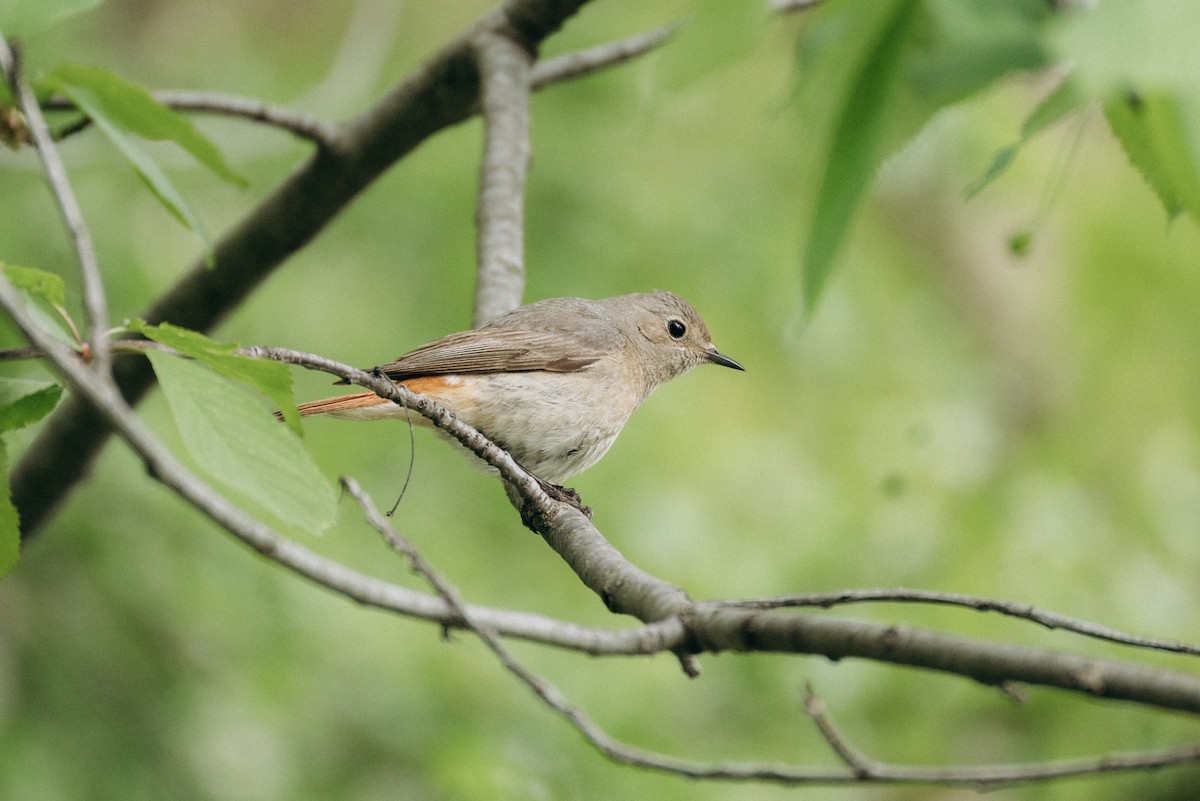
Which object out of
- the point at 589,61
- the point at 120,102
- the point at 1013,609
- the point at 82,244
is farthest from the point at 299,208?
the point at 1013,609

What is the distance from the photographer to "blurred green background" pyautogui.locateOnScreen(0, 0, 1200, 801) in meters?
4.63

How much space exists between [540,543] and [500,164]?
2.93 m

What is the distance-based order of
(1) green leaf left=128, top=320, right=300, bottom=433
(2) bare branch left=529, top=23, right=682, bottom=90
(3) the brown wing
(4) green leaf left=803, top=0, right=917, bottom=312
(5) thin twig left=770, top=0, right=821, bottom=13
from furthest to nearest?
(2) bare branch left=529, top=23, right=682, bottom=90 < (5) thin twig left=770, top=0, right=821, bottom=13 < (3) the brown wing < (1) green leaf left=128, top=320, right=300, bottom=433 < (4) green leaf left=803, top=0, right=917, bottom=312

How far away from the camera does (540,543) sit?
6.00 meters

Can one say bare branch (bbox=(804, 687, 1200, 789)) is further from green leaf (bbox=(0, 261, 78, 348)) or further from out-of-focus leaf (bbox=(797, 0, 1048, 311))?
green leaf (bbox=(0, 261, 78, 348))

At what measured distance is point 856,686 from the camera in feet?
15.2

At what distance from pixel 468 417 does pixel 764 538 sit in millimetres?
1984

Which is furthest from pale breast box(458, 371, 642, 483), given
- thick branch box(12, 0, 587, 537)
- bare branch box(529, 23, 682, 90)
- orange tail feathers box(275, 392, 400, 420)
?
bare branch box(529, 23, 682, 90)

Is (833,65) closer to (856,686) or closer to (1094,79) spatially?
(1094,79)

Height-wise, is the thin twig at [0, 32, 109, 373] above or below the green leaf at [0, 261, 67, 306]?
below

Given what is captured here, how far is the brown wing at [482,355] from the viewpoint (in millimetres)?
3666

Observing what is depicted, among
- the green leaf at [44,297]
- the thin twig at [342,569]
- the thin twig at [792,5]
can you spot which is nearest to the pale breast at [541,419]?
the thin twig at [792,5]

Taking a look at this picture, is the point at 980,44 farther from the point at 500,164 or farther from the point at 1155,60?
the point at 500,164

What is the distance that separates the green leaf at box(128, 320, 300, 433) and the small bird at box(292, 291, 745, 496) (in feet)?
5.89
